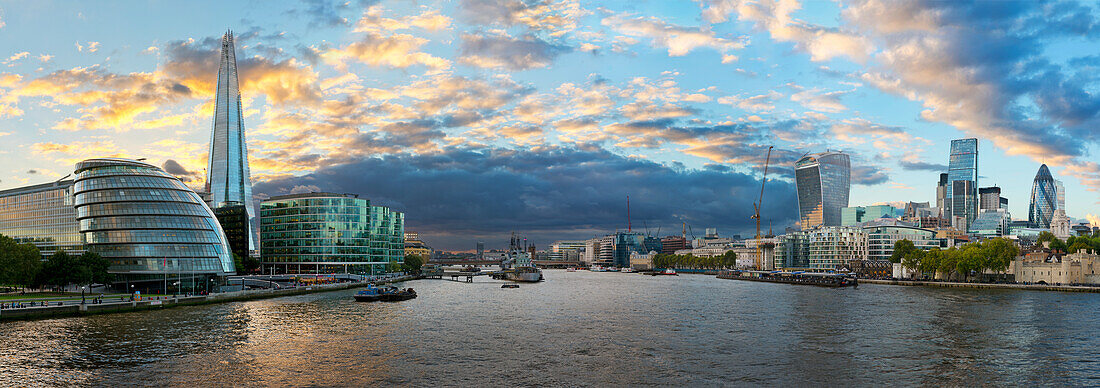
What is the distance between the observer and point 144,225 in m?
118

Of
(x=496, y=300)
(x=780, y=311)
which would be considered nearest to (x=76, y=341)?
(x=496, y=300)

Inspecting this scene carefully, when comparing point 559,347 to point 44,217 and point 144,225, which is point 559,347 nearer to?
point 144,225

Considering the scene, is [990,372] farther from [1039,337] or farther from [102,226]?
[102,226]

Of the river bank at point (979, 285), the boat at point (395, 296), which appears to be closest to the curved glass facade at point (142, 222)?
the boat at point (395, 296)

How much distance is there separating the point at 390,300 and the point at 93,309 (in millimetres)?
43421

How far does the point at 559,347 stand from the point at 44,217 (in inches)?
4474

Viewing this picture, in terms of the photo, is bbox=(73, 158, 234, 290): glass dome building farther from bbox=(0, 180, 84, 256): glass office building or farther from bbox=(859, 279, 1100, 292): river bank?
bbox=(859, 279, 1100, 292): river bank

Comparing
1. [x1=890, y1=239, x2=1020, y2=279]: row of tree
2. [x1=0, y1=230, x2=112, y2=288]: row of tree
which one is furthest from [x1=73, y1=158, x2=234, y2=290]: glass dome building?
[x1=890, y1=239, x2=1020, y2=279]: row of tree

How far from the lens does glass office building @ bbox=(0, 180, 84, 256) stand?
123 meters

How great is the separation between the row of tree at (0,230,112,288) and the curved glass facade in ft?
23.3

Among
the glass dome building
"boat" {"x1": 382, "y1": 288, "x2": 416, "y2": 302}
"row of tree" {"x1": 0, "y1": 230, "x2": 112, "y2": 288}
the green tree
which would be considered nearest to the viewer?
"row of tree" {"x1": 0, "y1": 230, "x2": 112, "y2": 288}

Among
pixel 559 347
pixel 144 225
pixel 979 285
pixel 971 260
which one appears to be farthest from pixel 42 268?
pixel 971 260

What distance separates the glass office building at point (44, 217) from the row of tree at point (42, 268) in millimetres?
16361

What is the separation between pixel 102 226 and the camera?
118 metres
